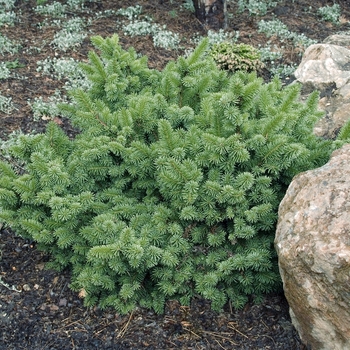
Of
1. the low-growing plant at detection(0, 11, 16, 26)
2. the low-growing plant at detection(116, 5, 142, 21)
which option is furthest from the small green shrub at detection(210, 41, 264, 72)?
the low-growing plant at detection(0, 11, 16, 26)

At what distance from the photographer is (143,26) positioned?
740cm

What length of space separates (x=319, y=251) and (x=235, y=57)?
12.8ft

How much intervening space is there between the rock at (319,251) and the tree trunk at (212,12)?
453cm

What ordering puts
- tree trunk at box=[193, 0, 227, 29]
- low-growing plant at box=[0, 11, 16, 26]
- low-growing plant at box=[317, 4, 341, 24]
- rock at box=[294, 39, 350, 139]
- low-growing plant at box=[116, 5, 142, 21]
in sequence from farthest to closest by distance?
low-growing plant at box=[317, 4, 341, 24]
low-growing plant at box=[116, 5, 142, 21]
low-growing plant at box=[0, 11, 16, 26]
tree trunk at box=[193, 0, 227, 29]
rock at box=[294, 39, 350, 139]

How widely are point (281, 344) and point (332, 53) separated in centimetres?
347

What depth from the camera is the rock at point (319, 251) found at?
2936mm

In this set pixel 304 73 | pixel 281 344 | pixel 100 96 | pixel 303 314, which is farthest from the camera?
pixel 304 73

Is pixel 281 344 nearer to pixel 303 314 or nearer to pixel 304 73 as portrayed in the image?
pixel 303 314

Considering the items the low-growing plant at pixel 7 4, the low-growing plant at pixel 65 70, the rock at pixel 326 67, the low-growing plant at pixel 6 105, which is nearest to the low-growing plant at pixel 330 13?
the rock at pixel 326 67

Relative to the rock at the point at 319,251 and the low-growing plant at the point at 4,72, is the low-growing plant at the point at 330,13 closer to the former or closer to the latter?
the low-growing plant at the point at 4,72

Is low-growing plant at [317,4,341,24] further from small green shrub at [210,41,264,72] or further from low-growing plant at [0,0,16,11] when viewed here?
low-growing plant at [0,0,16,11]

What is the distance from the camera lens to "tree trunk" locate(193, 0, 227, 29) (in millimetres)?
7277

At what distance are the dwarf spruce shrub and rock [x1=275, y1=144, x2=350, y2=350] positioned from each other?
29 centimetres

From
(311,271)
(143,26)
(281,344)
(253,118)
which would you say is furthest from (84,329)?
(143,26)
